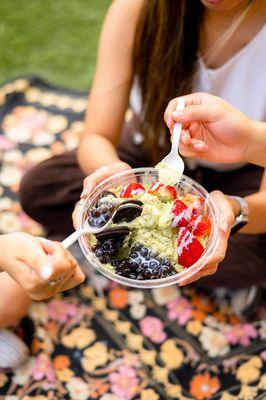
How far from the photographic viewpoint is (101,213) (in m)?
0.94

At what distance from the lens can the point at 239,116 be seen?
1.03 m

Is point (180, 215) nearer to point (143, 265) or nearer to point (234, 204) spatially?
point (143, 265)

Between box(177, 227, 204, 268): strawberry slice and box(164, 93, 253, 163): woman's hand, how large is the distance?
0.62 feet

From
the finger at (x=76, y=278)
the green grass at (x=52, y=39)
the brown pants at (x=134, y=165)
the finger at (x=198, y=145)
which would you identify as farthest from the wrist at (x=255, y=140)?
the green grass at (x=52, y=39)

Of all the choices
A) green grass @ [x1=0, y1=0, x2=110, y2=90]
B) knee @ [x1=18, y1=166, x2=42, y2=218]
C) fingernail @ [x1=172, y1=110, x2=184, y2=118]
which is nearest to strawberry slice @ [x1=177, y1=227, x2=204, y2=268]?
fingernail @ [x1=172, y1=110, x2=184, y2=118]

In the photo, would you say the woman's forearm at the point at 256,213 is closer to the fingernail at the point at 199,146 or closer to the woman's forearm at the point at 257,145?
the woman's forearm at the point at 257,145

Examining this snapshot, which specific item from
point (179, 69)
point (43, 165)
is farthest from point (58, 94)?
point (179, 69)

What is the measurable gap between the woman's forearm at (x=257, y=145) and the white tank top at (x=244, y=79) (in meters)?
0.21

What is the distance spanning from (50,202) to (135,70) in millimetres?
455

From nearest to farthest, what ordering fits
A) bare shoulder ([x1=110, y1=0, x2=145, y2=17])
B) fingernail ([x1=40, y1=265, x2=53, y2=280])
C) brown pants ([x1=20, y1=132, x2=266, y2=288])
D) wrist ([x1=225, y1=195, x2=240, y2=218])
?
1. fingernail ([x1=40, y1=265, x2=53, y2=280])
2. wrist ([x1=225, y1=195, x2=240, y2=218])
3. bare shoulder ([x1=110, y1=0, x2=145, y2=17])
4. brown pants ([x1=20, y1=132, x2=266, y2=288])

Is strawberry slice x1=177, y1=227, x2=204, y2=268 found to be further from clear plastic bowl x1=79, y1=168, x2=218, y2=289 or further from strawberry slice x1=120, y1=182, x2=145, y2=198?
strawberry slice x1=120, y1=182, x2=145, y2=198

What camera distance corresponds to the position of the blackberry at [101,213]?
94 cm

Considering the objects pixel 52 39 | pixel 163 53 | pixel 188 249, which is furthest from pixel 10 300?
pixel 52 39

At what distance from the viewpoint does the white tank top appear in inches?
47.7
